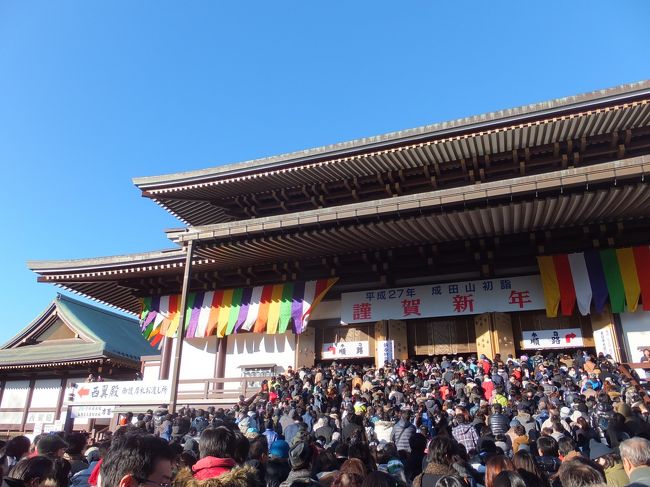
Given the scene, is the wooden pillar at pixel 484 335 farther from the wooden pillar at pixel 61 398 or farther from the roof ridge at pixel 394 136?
the wooden pillar at pixel 61 398

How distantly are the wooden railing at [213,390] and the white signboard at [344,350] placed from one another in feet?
6.86

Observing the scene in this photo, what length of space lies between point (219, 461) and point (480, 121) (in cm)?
1181

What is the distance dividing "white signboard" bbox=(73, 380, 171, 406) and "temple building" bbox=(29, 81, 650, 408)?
2120 millimetres

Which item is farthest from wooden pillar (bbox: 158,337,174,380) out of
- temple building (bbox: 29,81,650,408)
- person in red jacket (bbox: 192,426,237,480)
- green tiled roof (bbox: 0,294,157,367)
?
person in red jacket (bbox: 192,426,237,480)

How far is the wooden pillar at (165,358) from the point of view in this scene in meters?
17.0

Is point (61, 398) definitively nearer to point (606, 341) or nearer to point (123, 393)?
point (123, 393)

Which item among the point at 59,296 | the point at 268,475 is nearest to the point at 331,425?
the point at 268,475

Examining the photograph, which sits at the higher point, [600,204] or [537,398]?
[600,204]

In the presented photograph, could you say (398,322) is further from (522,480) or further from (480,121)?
(522,480)

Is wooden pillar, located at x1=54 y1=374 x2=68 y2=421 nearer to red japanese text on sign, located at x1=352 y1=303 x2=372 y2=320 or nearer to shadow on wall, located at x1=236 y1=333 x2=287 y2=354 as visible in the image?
shadow on wall, located at x1=236 y1=333 x2=287 y2=354

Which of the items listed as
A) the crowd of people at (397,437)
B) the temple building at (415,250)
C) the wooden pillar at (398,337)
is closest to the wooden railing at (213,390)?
the temple building at (415,250)

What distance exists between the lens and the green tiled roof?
2077cm

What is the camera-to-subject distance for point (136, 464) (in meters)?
2.25

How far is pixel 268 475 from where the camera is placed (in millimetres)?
4082
